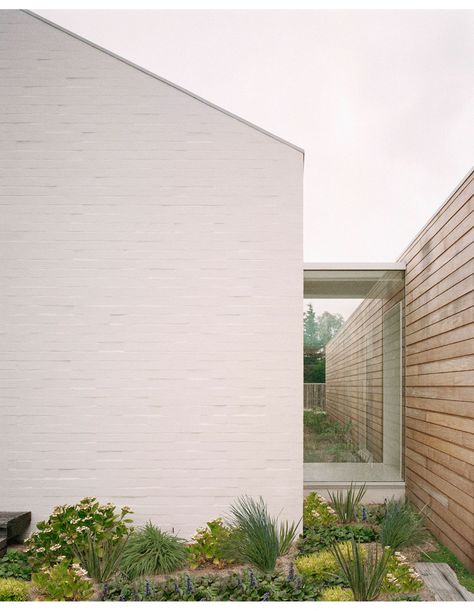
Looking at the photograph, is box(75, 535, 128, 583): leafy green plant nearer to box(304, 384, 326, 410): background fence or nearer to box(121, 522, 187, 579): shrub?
box(121, 522, 187, 579): shrub

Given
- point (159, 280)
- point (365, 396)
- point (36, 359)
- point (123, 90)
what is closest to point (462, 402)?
point (365, 396)

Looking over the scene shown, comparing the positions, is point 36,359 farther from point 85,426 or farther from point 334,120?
point 334,120

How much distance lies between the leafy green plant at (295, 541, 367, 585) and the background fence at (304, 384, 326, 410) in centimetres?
221

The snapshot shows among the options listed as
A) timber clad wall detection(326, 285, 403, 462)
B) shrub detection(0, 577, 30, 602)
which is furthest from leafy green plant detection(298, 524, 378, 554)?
shrub detection(0, 577, 30, 602)

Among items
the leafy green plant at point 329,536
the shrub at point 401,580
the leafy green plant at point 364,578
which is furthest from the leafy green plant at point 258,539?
the shrub at point 401,580

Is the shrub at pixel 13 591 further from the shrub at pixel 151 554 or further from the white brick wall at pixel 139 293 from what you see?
the white brick wall at pixel 139 293

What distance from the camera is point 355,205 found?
39.1ft

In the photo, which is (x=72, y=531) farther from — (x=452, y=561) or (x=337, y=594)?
(x=452, y=561)

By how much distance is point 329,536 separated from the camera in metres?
5.14

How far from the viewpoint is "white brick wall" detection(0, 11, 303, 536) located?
5254 millimetres

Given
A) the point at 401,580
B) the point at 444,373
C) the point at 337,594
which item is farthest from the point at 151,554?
the point at 444,373

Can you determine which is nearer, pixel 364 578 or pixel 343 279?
pixel 364 578

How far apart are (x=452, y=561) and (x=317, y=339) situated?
2.78 metres

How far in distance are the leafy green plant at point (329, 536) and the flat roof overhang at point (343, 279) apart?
8.83 feet
